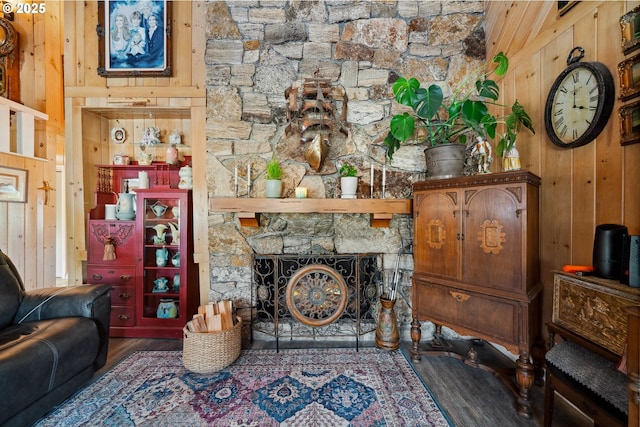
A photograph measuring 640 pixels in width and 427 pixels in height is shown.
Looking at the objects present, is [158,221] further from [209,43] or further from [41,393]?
[209,43]

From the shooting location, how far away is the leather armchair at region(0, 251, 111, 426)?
1.26m

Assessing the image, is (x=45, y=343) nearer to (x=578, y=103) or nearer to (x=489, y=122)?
(x=489, y=122)

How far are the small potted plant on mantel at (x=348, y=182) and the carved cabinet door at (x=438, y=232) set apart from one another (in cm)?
48

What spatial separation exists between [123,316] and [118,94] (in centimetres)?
209

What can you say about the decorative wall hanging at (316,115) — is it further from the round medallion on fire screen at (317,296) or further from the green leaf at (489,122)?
the green leaf at (489,122)

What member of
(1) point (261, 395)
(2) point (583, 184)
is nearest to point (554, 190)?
(2) point (583, 184)

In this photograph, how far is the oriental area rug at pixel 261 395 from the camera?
1.46 meters

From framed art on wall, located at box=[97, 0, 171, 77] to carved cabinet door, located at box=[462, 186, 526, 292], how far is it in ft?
9.43

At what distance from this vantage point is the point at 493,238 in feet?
5.27

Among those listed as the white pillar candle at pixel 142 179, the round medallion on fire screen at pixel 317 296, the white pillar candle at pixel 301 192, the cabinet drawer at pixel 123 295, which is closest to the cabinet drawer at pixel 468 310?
the round medallion on fire screen at pixel 317 296

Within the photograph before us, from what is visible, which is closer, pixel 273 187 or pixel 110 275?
pixel 273 187

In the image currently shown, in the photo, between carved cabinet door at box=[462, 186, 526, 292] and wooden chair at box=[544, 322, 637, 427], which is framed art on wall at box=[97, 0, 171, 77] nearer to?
carved cabinet door at box=[462, 186, 526, 292]

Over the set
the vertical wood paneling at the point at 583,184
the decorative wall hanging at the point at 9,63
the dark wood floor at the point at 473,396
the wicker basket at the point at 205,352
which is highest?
the decorative wall hanging at the point at 9,63

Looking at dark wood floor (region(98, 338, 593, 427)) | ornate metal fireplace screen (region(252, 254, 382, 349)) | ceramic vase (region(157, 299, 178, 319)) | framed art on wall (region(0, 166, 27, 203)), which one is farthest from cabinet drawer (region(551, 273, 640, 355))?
framed art on wall (region(0, 166, 27, 203))
